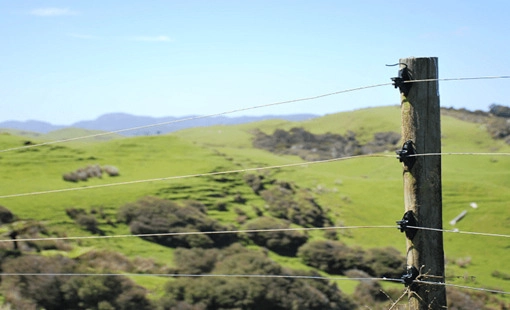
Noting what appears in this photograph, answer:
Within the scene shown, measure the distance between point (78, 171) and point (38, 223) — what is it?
19.0 feet

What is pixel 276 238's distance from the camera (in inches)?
1169

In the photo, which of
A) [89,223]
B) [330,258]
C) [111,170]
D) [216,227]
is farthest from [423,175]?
[111,170]

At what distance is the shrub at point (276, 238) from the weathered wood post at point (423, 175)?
23.9 meters

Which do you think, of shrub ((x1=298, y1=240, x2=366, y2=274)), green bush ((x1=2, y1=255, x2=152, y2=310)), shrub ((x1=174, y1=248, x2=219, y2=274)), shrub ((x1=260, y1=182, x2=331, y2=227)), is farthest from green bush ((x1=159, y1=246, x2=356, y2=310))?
shrub ((x1=260, y1=182, x2=331, y2=227))

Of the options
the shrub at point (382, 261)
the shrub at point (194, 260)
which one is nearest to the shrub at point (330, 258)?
the shrub at point (382, 261)

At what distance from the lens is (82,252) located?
21.2 m

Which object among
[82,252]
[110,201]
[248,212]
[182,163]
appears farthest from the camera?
[182,163]

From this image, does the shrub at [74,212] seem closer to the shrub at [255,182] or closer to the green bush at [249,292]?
the green bush at [249,292]

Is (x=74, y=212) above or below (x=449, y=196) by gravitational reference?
above

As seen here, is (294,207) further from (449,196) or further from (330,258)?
(449,196)

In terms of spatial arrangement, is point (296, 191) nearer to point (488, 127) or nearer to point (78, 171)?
point (78, 171)

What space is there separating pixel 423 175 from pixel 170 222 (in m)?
23.2

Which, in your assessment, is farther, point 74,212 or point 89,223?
point 74,212

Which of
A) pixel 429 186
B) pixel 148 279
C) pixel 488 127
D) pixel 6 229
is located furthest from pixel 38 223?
pixel 488 127
